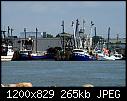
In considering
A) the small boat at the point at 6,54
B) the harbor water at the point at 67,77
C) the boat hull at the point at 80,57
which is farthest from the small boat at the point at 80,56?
the harbor water at the point at 67,77

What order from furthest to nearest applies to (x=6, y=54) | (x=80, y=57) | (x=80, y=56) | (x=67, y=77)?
(x=6, y=54) → (x=80, y=56) → (x=80, y=57) → (x=67, y=77)

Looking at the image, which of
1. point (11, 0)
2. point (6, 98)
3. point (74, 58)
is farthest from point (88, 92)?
point (74, 58)

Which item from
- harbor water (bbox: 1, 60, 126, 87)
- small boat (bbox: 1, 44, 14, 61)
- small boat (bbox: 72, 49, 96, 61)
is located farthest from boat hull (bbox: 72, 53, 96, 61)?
harbor water (bbox: 1, 60, 126, 87)

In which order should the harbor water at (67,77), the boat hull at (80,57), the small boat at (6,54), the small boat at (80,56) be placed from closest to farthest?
the harbor water at (67,77)
the boat hull at (80,57)
the small boat at (80,56)
the small boat at (6,54)

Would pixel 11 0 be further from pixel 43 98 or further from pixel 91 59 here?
pixel 91 59

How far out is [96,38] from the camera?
83.5 metres

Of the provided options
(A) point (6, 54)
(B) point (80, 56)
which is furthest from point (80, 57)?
(A) point (6, 54)

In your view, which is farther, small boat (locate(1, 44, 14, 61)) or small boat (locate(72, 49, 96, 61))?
small boat (locate(1, 44, 14, 61))

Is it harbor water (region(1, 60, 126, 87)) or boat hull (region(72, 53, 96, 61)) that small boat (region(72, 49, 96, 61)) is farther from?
harbor water (region(1, 60, 126, 87))

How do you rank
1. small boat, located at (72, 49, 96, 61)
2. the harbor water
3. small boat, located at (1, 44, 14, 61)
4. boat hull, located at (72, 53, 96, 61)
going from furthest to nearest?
small boat, located at (1, 44, 14, 61) < small boat, located at (72, 49, 96, 61) < boat hull, located at (72, 53, 96, 61) < the harbor water

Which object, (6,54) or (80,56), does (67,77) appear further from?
(6,54)

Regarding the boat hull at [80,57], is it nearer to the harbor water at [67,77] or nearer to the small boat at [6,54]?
the small boat at [6,54]

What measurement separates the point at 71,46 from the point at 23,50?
7.42 metres

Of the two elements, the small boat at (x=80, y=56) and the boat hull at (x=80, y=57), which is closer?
the boat hull at (x=80, y=57)
